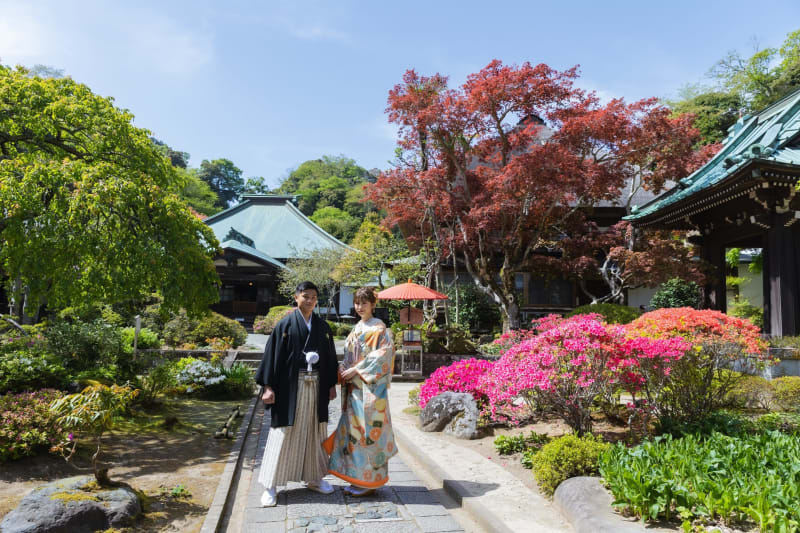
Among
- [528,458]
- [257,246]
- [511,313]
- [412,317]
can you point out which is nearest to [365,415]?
[528,458]

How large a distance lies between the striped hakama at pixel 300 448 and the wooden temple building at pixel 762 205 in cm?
866

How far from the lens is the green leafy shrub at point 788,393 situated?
23.8ft

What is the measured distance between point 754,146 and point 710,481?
7.62 metres

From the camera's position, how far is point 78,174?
6020 millimetres

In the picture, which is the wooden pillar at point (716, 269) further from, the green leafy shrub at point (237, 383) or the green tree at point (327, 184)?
the green tree at point (327, 184)

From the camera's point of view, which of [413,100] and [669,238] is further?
[669,238]

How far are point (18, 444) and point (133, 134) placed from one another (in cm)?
404

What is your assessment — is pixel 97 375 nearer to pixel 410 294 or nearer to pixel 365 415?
pixel 365 415

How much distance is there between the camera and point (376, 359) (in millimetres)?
4441

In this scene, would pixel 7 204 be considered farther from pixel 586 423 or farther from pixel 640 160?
pixel 640 160

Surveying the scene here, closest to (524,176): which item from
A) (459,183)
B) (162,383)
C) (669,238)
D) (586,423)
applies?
(459,183)

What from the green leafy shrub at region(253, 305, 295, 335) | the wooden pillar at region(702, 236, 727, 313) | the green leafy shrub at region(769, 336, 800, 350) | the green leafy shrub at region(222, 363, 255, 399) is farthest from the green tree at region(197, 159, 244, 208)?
Answer: the green leafy shrub at region(769, 336, 800, 350)

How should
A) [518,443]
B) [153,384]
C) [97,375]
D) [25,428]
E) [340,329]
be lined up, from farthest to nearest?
1. [340,329]
2. [153,384]
3. [97,375]
4. [518,443]
5. [25,428]


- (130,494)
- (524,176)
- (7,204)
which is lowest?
(130,494)
